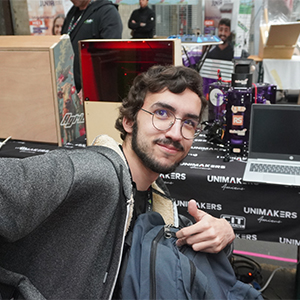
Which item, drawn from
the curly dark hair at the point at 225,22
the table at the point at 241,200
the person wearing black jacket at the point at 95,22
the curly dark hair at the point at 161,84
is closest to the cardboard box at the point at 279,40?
the curly dark hair at the point at 225,22

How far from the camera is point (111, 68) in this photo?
1785 millimetres

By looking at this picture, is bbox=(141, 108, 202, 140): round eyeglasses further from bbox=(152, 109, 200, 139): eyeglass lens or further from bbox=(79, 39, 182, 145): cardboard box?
bbox=(79, 39, 182, 145): cardboard box

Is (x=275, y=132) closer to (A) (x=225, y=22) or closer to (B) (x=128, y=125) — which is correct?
(B) (x=128, y=125)

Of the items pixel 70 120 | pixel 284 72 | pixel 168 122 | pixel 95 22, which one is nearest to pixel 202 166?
pixel 168 122

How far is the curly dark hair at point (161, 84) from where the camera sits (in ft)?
3.63

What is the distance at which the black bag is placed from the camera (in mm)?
775

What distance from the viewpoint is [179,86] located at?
Result: 110 centimetres

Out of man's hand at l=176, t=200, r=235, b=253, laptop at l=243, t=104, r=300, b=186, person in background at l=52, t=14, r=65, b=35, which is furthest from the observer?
person in background at l=52, t=14, r=65, b=35

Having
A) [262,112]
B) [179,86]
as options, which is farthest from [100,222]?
[262,112]

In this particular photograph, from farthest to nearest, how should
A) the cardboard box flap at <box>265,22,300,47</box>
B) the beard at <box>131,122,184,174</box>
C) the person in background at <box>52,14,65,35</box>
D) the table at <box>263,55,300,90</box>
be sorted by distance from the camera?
the person in background at <box>52,14,65,35</box>, the table at <box>263,55,300,90</box>, the cardboard box flap at <box>265,22,300,47</box>, the beard at <box>131,122,184,174</box>

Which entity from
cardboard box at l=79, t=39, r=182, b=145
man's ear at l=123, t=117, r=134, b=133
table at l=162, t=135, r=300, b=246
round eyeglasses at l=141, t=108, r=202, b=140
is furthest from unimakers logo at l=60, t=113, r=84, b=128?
round eyeglasses at l=141, t=108, r=202, b=140

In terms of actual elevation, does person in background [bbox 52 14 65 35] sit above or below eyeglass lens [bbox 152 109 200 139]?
above

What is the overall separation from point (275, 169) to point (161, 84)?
0.72 meters

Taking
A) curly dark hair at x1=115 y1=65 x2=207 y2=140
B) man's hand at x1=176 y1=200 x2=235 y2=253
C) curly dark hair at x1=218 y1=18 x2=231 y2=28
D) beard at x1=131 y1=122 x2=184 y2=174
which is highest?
curly dark hair at x1=218 y1=18 x2=231 y2=28
